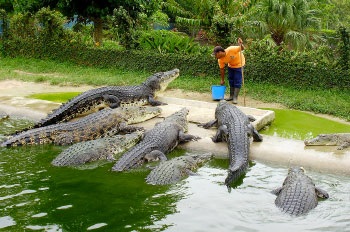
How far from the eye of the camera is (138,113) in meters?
9.41

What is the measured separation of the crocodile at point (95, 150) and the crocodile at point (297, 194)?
2.84 metres

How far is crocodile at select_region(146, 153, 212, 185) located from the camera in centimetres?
650

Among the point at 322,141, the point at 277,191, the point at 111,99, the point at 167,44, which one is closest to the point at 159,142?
the point at 277,191

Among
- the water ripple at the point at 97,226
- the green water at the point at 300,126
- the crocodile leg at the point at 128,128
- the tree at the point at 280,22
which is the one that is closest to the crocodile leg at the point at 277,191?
the water ripple at the point at 97,226

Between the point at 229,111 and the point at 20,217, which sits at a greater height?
the point at 229,111

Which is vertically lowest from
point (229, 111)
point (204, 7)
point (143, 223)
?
point (143, 223)

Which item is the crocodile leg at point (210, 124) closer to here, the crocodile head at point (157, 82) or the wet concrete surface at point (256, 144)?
the wet concrete surface at point (256, 144)

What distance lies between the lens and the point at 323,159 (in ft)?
23.2

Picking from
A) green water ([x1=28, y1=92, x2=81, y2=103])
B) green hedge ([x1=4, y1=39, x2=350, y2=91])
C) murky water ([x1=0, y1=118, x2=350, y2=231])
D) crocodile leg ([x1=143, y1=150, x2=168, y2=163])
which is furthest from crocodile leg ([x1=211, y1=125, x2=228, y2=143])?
green hedge ([x1=4, y1=39, x2=350, y2=91])

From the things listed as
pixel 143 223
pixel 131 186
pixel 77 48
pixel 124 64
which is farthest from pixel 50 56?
pixel 143 223

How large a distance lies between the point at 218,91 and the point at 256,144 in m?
3.92

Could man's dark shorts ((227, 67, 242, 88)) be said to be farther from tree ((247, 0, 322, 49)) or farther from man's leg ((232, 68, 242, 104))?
tree ((247, 0, 322, 49))

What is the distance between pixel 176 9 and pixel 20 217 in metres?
18.0

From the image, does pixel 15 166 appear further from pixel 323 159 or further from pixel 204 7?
pixel 204 7
